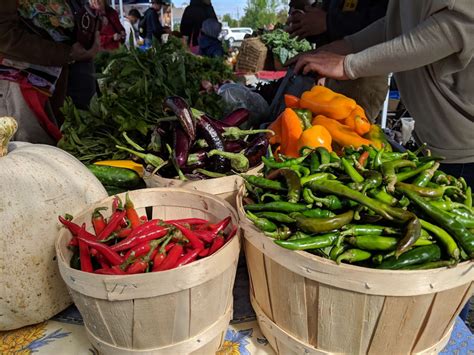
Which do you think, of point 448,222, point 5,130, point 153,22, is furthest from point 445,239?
point 153,22

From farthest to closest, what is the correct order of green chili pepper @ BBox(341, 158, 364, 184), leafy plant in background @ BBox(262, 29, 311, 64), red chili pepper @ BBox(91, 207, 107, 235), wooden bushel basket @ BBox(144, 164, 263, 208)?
1. leafy plant in background @ BBox(262, 29, 311, 64)
2. wooden bushel basket @ BBox(144, 164, 263, 208)
3. red chili pepper @ BBox(91, 207, 107, 235)
4. green chili pepper @ BBox(341, 158, 364, 184)

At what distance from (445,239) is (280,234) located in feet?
1.86

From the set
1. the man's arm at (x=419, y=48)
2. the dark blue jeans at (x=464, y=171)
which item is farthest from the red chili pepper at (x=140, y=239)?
the dark blue jeans at (x=464, y=171)

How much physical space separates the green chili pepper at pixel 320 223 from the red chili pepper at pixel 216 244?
33 centimetres

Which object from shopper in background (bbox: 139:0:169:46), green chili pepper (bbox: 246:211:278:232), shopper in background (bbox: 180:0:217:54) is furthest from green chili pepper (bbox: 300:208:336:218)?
shopper in background (bbox: 139:0:169:46)

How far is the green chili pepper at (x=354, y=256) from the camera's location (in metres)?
1.33

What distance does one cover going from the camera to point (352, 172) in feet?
5.41

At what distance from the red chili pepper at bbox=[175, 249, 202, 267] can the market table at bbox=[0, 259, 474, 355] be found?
39 centimetres

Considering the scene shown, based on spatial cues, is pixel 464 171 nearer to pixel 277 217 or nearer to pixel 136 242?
pixel 277 217

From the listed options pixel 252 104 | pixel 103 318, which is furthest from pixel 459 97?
pixel 103 318

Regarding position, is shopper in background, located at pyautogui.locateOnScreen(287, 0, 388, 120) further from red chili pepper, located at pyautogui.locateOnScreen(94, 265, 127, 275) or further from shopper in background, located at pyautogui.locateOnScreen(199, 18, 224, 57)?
shopper in background, located at pyautogui.locateOnScreen(199, 18, 224, 57)

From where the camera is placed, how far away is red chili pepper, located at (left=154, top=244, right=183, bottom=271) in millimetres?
1503

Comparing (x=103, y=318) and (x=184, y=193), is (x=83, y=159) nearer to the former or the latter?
(x=184, y=193)

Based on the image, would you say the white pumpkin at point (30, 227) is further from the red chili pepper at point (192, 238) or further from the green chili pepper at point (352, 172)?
the green chili pepper at point (352, 172)
